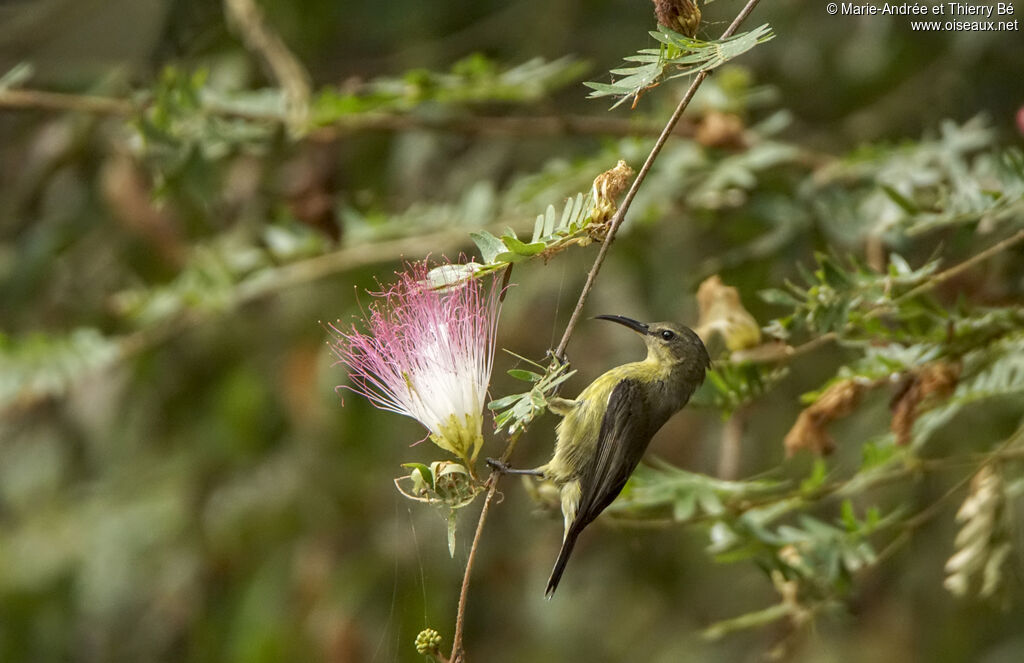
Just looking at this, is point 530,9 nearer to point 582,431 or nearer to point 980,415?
point 980,415

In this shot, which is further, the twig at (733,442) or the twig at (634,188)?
the twig at (733,442)

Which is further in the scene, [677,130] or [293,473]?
[293,473]

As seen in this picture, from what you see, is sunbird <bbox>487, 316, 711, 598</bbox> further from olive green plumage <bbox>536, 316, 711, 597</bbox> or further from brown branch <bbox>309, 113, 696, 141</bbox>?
brown branch <bbox>309, 113, 696, 141</bbox>

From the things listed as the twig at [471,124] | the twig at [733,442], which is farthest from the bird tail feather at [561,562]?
the twig at [471,124]

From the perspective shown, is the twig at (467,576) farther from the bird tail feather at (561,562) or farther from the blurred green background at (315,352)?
the blurred green background at (315,352)

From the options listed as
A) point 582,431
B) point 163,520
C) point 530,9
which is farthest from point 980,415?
point 163,520

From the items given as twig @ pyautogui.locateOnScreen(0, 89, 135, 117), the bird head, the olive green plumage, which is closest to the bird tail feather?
the olive green plumage

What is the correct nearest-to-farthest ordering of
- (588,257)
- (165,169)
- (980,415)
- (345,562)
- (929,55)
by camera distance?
(588,257)
(165,169)
(980,415)
(929,55)
(345,562)
